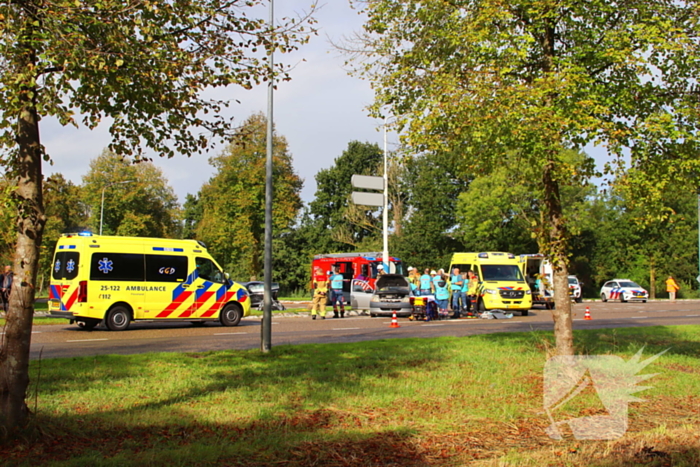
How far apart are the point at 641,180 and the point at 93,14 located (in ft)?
23.7

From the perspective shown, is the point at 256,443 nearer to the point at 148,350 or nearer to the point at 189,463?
the point at 189,463

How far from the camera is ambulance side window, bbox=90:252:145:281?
17875 mm

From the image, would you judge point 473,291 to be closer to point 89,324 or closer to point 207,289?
point 207,289

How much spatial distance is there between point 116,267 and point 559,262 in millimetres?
12695

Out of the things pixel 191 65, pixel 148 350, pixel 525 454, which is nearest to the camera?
pixel 525 454

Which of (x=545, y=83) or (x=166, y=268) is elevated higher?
(x=545, y=83)

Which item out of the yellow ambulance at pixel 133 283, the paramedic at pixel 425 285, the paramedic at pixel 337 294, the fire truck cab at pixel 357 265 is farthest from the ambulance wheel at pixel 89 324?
the fire truck cab at pixel 357 265

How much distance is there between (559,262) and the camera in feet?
31.4

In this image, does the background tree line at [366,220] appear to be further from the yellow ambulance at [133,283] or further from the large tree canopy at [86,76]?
the large tree canopy at [86,76]

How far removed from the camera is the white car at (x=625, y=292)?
43000 millimetres

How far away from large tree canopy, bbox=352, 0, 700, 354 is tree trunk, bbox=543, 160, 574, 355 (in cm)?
2

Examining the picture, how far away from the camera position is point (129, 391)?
7.97 meters

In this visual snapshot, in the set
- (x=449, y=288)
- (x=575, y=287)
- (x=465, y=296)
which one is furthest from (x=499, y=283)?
(x=575, y=287)

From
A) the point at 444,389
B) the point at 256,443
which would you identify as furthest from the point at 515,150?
the point at 256,443
